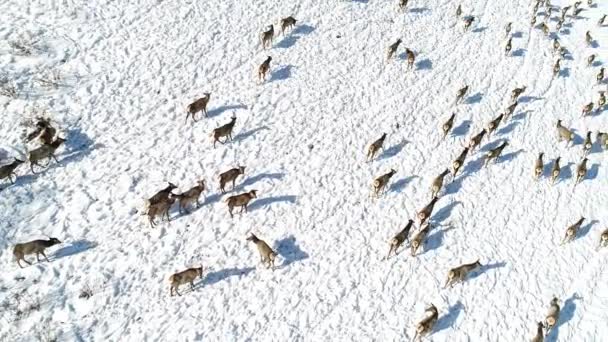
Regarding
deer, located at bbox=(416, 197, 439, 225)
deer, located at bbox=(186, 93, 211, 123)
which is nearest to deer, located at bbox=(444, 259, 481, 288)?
deer, located at bbox=(416, 197, 439, 225)

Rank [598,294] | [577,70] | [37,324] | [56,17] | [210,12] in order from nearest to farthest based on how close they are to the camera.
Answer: [37,324]
[598,294]
[56,17]
[210,12]
[577,70]

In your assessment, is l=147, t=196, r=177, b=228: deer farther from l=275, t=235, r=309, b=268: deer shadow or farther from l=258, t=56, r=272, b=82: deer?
l=258, t=56, r=272, b=82: deer

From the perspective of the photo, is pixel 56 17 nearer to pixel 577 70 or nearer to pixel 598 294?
pixel 598 294

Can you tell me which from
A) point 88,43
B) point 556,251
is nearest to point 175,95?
point 88,43

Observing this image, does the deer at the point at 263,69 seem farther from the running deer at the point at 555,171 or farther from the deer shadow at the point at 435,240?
the running deer at the point at 555,171

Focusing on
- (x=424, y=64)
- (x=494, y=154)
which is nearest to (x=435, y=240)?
(x=494, y=154)

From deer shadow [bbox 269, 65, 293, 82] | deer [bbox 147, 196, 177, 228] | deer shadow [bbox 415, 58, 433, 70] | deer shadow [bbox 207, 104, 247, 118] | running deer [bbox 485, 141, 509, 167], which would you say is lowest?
running deer [bbox 485, 141, 509, 167]

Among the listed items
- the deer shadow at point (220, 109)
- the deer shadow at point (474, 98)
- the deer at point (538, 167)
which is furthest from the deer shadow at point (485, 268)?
the deer shadow at point (220, 109)
